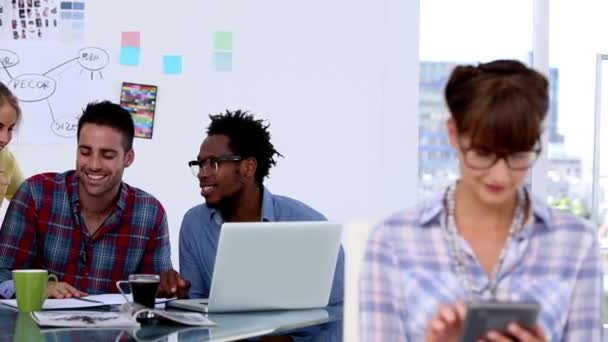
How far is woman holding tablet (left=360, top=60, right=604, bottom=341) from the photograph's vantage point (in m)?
1.63

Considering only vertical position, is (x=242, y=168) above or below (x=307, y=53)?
below

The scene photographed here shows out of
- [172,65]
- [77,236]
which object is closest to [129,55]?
[172,65]

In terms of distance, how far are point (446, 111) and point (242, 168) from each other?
167 cm

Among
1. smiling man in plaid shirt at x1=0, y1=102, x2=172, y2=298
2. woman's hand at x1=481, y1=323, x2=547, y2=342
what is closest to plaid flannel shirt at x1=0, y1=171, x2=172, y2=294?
smiling man in plaid shirt at x1=0, y1=102, x2=172, y2=298

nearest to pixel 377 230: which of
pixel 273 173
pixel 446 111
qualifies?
pixel 446 111

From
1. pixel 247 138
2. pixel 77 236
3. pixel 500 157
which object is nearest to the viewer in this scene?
pixel 500 157

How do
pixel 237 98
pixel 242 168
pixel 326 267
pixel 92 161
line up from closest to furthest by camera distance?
pixel 326 267
pixel 92 161
pixel 242 168
pixel 237 98

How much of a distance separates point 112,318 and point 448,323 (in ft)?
3.34

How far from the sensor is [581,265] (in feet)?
5.59

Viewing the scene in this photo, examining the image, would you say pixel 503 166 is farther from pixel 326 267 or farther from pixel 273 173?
pixel 273 173

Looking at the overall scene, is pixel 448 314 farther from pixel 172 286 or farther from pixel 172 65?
pixel 172 65

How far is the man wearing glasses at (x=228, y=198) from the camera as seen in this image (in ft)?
10.1

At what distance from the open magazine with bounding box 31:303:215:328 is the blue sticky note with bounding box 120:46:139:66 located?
193 centimetres

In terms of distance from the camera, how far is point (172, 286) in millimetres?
2783
